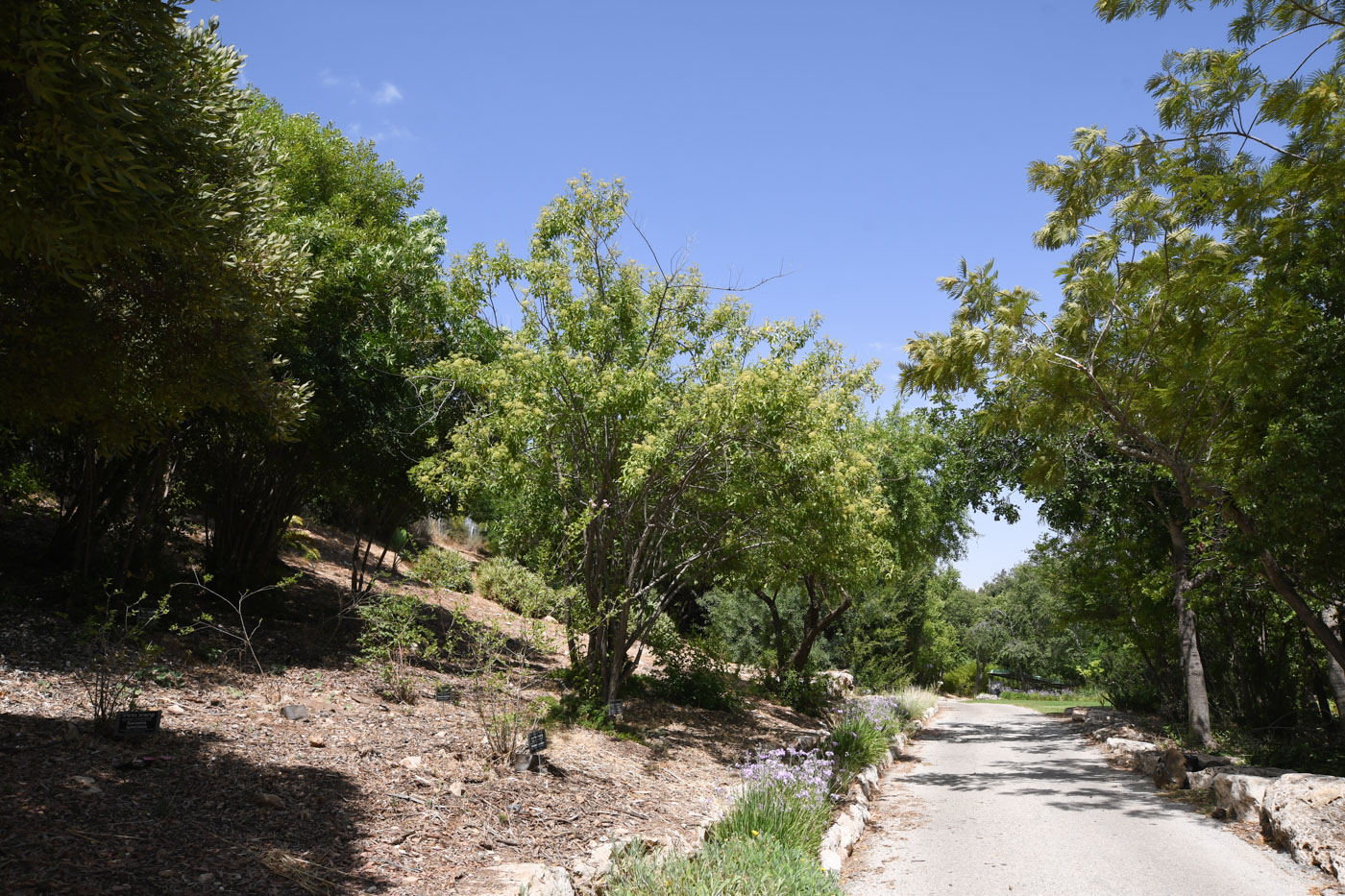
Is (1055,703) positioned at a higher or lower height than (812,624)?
lower

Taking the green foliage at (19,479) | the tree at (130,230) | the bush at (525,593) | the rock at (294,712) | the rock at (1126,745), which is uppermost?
the tree at (130,230)

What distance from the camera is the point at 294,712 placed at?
7.00m

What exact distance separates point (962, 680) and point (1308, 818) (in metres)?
34.7

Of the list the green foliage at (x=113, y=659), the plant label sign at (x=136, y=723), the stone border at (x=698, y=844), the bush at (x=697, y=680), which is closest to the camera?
the stone border at (x=698, y=844)

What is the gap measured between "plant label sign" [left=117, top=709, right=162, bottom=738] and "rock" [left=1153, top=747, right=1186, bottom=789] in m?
11.1

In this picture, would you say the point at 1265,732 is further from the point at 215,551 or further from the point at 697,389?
the point at 215,551

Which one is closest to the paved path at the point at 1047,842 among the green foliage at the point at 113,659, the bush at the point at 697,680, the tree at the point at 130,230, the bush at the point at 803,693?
the bush at the point at 697,680

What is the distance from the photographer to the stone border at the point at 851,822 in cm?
626

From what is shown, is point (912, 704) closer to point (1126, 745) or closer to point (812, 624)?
point (812, 624)

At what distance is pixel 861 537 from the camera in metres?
10.7

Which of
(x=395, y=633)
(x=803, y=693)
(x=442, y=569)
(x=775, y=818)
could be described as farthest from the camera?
(x=803, y=693)

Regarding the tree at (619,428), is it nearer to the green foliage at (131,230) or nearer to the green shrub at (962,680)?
the green foliage at (131,230)

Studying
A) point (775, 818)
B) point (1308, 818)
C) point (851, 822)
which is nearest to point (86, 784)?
point (775, 818)

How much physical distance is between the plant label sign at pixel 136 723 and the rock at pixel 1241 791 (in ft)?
31.5
